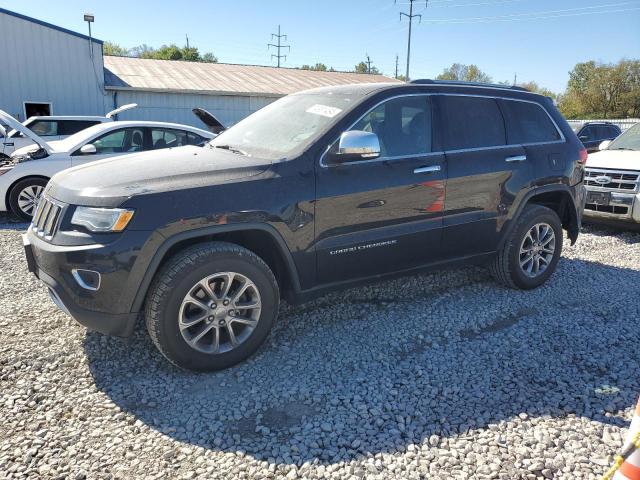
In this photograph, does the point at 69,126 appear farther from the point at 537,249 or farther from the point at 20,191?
the point at 537,249

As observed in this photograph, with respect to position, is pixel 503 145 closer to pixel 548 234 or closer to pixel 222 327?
pixel 548 234

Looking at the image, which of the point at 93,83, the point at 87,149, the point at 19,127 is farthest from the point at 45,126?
the point at 93,83

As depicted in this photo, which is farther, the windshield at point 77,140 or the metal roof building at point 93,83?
the metal roof building at point 93,83

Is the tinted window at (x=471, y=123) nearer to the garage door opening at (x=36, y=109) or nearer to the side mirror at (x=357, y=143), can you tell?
the side mirror at (x=357, y=143)

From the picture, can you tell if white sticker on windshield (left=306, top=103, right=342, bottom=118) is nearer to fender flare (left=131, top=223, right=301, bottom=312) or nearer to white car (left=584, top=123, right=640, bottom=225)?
fender flare (left=131, top=223, right=301, bottom=312)

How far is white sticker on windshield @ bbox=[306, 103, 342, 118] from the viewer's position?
3.70 m

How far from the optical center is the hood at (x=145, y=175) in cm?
296

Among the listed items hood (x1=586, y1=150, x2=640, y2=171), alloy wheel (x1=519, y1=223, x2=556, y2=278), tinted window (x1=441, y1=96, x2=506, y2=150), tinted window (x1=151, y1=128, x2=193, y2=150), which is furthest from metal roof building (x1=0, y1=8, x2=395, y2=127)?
alloy wheel (x1=519, y1=223, x2=556, y2=278)

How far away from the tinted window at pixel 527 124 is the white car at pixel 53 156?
15.8 ft

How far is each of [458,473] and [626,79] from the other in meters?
52.4

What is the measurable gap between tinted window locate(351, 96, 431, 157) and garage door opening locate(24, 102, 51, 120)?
1661cm

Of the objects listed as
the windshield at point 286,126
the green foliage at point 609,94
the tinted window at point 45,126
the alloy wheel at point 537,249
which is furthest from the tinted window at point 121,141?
the green foliage at point 609,94

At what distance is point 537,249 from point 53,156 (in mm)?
7138

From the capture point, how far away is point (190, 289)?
304 cm
